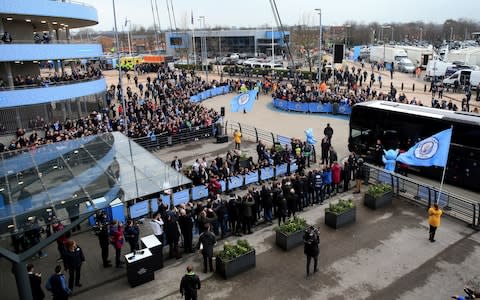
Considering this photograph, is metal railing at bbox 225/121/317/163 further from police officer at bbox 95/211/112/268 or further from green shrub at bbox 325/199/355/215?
police officer at bbox 95/211/112/268

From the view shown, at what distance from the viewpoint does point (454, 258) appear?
A: 12703mm

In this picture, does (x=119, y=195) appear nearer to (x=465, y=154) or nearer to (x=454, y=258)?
(x=454, y=258)

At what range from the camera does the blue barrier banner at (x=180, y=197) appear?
16.8m

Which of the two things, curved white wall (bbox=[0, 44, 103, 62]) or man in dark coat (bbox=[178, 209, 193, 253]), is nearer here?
man in dark coat (bbox=[178, 209, 193, 253])

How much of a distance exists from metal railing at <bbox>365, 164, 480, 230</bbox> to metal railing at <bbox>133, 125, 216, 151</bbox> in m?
12.9

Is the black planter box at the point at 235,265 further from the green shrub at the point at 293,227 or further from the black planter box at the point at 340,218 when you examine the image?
the black planter box at the point at 340,218

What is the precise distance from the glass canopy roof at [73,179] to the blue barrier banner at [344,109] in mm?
22421

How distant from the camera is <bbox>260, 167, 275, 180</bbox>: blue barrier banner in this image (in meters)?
19.7

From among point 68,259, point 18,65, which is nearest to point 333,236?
point 68,259

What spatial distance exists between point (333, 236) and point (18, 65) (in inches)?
1166

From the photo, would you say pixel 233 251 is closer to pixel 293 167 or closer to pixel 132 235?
pixel 132 235

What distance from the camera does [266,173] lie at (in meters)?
19.9

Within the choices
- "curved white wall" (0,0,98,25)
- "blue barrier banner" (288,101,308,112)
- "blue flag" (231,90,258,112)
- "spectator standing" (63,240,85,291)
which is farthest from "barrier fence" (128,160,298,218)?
"curved white wall" (0,0,98,25)

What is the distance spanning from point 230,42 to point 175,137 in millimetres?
88263
